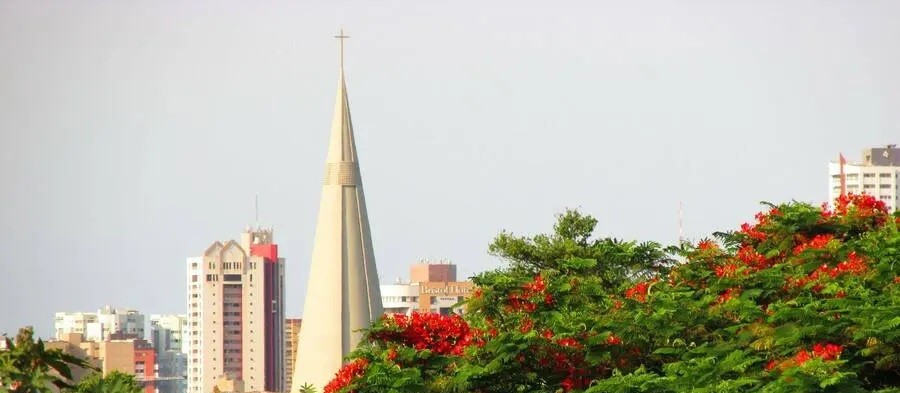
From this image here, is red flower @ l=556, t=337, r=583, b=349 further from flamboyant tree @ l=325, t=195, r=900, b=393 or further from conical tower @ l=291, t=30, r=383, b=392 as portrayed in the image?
conical tower @ l=291, t=30, r=383, b=392

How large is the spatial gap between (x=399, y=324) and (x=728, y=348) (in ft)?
17.9

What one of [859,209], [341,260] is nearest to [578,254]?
[859,209]

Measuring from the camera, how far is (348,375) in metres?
33.9

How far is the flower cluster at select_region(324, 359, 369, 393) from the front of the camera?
111 ft

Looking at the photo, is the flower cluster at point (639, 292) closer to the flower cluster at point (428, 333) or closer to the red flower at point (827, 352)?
the flower cluster at point (428, 333)

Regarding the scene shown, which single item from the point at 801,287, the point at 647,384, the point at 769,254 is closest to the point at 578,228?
the point at 769,254

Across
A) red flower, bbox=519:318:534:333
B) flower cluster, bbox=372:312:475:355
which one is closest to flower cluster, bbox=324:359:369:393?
flower cluster, bbox=372:312:475:355

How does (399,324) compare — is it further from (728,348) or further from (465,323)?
(728,348)

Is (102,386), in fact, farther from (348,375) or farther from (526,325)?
(526,325)

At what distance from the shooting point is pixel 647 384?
3131 cm

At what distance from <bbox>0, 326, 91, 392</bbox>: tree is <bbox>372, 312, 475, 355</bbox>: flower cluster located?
1118 centimetres

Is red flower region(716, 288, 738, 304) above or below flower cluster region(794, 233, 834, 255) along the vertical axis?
below

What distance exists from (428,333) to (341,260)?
68.1m

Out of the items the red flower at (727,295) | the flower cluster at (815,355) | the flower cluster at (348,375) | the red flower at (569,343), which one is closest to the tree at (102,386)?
the flower cluster at (348,375)
